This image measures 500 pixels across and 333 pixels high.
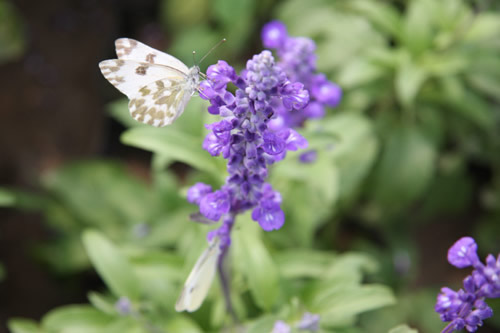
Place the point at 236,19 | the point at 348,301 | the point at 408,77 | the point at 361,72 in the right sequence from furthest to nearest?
the point at 236,19 → the point at 361,72 → the point at 408,77 → the point at 348,301

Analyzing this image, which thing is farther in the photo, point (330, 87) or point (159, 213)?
point (159, 213)

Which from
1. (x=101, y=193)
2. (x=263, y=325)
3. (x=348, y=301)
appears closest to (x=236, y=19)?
(x=101, y=193)

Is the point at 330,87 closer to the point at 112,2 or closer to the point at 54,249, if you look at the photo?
the point at 54,249

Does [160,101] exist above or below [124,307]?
above

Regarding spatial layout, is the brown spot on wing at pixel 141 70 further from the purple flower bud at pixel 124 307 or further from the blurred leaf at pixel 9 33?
the blurred leaf at pixel 9 33

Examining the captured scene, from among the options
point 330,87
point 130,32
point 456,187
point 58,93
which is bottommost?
point 330,87

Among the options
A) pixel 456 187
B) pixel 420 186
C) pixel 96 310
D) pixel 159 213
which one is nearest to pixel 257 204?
pixel 96 310

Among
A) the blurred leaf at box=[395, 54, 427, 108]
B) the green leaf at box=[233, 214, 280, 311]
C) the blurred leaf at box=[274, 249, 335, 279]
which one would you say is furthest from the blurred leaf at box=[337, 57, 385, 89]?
the green leaf at box=[233, 214, 280, 311]

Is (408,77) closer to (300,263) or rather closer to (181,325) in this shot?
(300,263)

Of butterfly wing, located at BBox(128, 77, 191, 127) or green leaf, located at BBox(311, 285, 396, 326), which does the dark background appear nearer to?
green leaf, located at BBox(311, 285, 396, 326)
